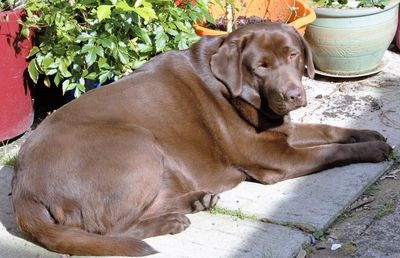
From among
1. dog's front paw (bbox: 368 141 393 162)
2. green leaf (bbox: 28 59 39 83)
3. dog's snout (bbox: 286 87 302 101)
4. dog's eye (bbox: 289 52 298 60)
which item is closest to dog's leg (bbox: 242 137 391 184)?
dog's front paw (bbox: 368 141 393 162)

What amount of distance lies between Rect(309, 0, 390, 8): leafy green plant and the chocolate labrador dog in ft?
4.36

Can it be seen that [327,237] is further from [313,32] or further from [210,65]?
[313,32]

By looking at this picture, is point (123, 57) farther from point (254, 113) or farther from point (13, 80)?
point (254, 113)

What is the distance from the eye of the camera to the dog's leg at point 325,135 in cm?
441

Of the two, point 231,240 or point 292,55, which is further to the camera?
point 292,55

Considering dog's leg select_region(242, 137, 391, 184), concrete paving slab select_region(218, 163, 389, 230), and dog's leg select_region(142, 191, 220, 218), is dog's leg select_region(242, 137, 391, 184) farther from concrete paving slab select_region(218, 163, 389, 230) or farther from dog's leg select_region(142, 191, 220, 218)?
dog's leg select_region(142, 191, 220, 218)

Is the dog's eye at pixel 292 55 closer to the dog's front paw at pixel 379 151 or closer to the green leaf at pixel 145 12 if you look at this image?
the dog's front paw at pixel 379 151

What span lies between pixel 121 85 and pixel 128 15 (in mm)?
733

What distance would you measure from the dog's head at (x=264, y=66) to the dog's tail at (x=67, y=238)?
105 centimetres

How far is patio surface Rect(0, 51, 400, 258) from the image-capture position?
3619 millimetres

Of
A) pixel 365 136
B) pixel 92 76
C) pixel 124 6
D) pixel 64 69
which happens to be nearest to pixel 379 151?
pixel 365 136

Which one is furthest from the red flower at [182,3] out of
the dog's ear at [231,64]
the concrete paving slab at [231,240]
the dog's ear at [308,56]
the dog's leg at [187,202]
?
the concrete paving slab at [231,240]

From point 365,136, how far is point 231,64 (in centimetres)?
98

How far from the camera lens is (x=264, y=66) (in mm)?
3971
